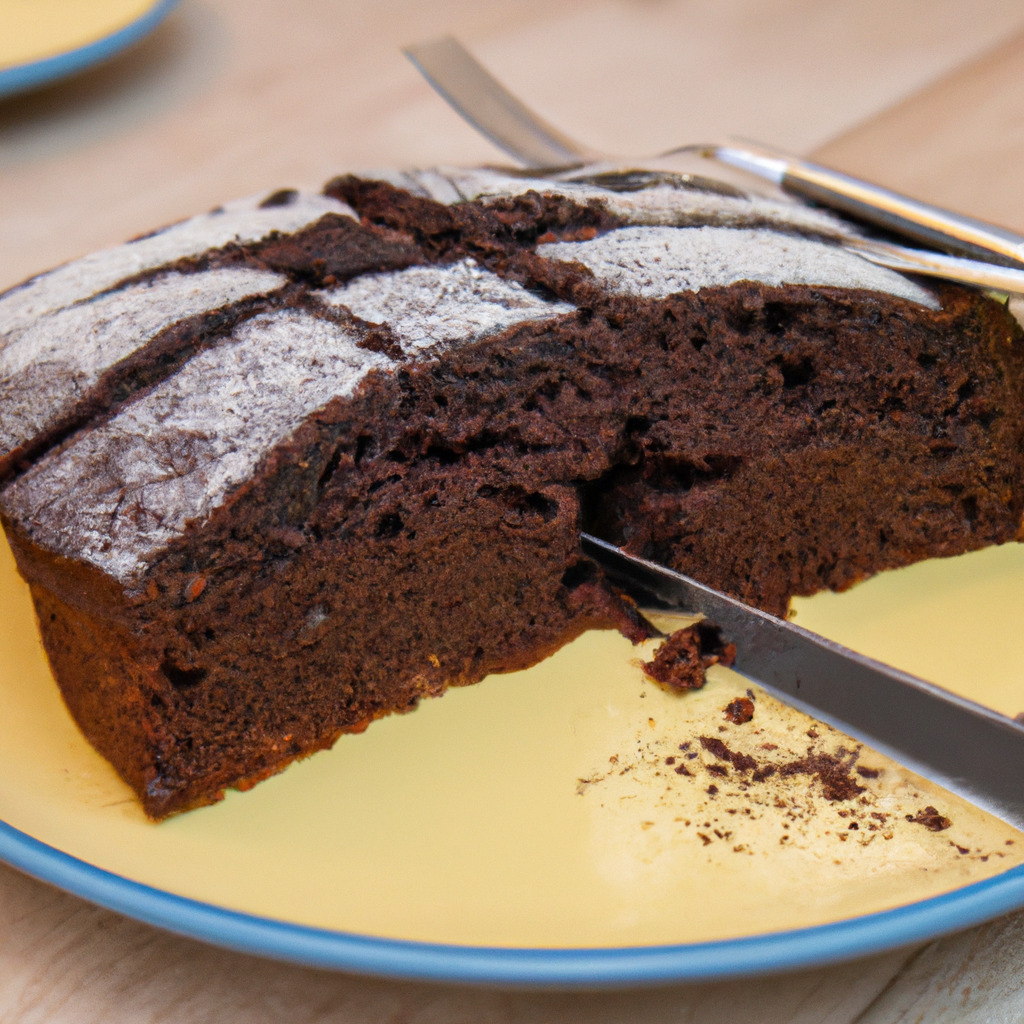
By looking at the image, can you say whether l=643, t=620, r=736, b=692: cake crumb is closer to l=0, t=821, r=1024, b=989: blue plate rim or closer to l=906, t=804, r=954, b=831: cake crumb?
l=906, t=804, r=954, b=831: cake crumb

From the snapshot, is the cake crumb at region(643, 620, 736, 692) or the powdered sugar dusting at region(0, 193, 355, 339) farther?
the powdered sugar dusting at region(0, 193, 355, 339)

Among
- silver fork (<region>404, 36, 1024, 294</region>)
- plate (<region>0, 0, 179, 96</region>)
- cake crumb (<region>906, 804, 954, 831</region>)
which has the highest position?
plate (<region>0, 0, 179, 96</region>)

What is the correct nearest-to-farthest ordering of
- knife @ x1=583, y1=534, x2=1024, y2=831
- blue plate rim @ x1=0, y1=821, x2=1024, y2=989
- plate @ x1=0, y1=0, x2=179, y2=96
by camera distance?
blue plate rim @ x1=0, y1=821, x2=1024, y2=989
knife @ x1=583, y1=534, x2=1024, y2=831
plate @ x1=0, y1=0, x2=179, y2=96

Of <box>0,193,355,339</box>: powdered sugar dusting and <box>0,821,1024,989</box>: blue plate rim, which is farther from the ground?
<box>0,193,355,339</box>: powdered sugar dusting

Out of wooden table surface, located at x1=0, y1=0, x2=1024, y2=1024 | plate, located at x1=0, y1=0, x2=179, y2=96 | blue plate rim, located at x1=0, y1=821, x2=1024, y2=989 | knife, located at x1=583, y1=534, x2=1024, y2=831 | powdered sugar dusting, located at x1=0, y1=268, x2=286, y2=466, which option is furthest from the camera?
wooden table surface, located at x1=0, y1=0, x2=1024, y2=1024

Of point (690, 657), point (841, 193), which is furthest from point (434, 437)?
point (841, 193)

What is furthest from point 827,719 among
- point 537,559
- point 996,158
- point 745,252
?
point 996,158

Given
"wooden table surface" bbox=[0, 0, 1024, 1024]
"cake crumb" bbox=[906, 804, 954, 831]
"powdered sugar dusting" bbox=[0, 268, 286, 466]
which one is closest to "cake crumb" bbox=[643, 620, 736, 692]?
"cake crumb" bbox=[906, 804, 954, 831]
